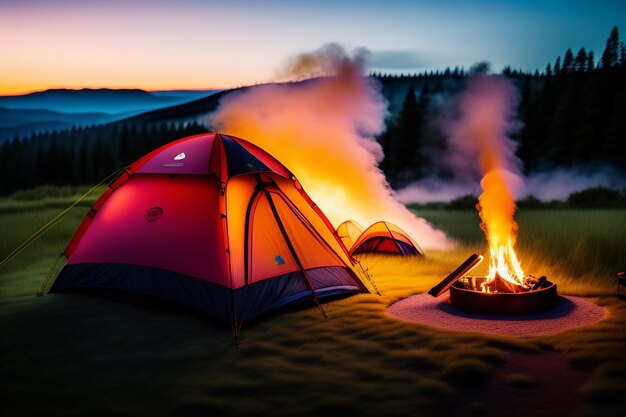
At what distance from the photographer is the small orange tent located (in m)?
14.7

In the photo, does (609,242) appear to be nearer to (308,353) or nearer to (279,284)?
(279,284)

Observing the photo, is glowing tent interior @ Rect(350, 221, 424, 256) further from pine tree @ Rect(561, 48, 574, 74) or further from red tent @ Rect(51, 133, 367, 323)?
pine tree @ Rect(561, 48, 574, 74)

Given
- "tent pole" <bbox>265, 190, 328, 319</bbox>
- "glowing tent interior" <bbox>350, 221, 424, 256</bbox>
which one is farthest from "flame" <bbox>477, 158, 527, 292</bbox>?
"glowing tent interior" <bbox>350, 221, 424, 256</bbox>

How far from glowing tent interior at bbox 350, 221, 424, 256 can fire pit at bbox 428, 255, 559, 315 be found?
464 centimetres

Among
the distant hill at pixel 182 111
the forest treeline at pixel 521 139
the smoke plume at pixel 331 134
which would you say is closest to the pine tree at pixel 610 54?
the forest treeline at pixel 521 139

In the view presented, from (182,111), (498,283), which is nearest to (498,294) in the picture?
(498,283)

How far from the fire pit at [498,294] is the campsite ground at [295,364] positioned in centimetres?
91

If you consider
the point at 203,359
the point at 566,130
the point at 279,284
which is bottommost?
the point at 203,359

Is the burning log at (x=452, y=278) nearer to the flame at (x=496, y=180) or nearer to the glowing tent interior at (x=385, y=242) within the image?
the flame at (x=496, y=180)

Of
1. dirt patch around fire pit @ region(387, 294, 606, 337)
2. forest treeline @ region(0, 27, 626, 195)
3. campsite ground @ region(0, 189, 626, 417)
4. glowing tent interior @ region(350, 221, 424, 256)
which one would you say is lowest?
campsite ground @ region(0, 189, 626, 417)

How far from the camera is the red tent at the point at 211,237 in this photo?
8.30m

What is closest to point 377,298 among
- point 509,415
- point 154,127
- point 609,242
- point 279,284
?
point 279,284

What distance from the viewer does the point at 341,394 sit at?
541cm

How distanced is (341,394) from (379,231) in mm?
8796
